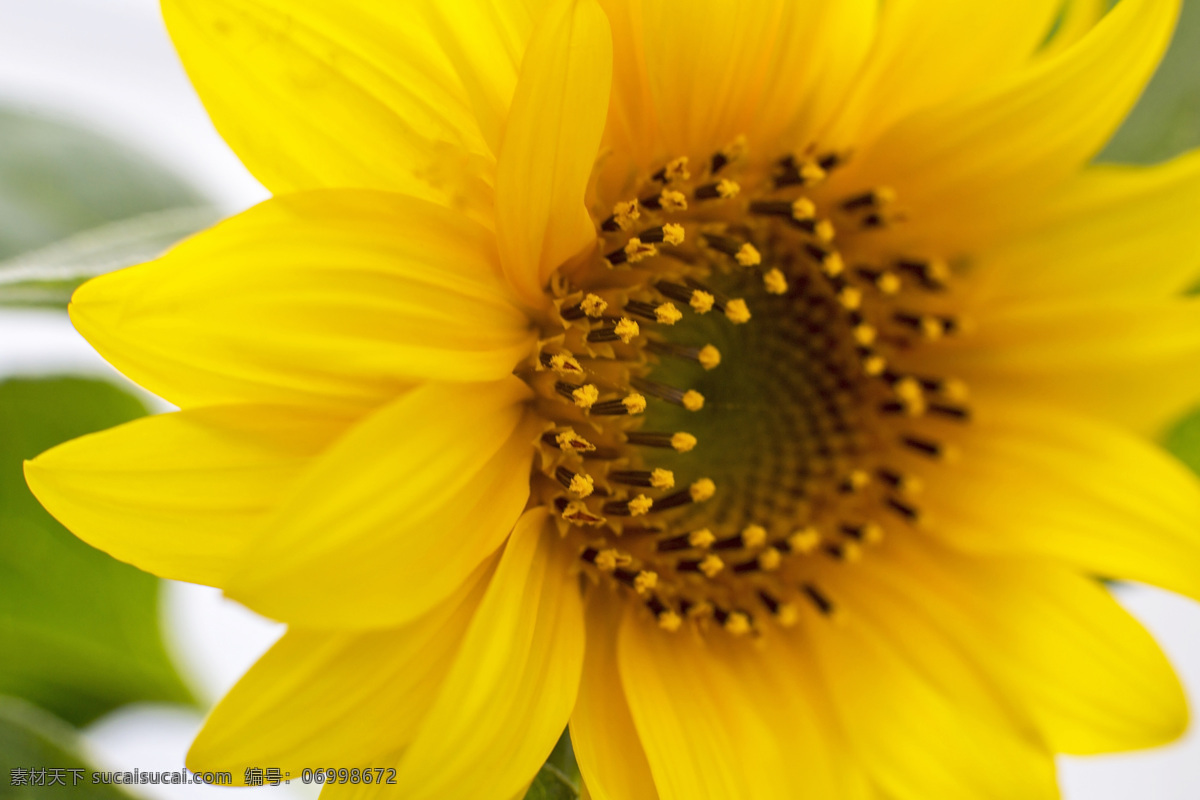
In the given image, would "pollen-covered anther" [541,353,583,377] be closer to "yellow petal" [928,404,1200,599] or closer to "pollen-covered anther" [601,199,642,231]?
"pollen-covered anther" [601,199,642,231]

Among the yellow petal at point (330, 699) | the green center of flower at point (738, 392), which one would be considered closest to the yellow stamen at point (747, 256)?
the green center of flower at point (738, 392)

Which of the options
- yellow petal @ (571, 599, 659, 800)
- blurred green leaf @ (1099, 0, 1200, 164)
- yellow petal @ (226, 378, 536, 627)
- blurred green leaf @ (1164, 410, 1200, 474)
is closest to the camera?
yellow petal @ (226, 378, 536, 627)

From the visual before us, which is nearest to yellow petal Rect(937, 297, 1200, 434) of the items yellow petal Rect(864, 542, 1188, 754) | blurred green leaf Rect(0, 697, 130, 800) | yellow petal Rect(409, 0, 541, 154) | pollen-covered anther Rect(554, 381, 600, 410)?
yellow petal Rect(864, 542, 1188, 754)

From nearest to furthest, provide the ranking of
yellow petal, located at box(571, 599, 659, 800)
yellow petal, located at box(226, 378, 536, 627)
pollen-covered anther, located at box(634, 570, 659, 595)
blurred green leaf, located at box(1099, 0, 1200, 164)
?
1. yellow petal, located at box(226, 378, 536, 627)
2. yellow petal, located at box(571, 599, 659, 800)
3. pollen-covered anther, located at box(634, 570, 659, 595)
4. blurred green leaf, located at box(1099, 0, 1200, 164)

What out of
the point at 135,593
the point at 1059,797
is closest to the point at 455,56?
the point at 1059,797

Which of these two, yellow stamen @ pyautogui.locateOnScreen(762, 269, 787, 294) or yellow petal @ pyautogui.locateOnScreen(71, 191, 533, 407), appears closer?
yellow petal @ pyautogui.locateOnScreen(71, 191, 533, 407)

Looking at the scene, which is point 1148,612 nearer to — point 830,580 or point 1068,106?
point 830,580
